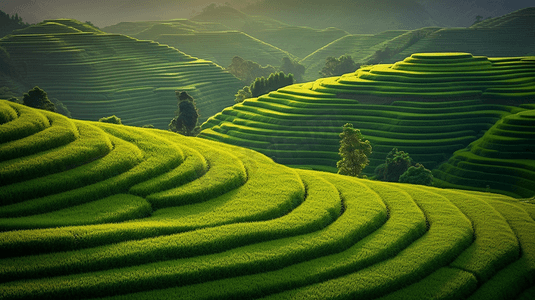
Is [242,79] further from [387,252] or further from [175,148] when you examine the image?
[387,252]

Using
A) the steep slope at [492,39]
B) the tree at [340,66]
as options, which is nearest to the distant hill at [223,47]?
the tree at [340,66]

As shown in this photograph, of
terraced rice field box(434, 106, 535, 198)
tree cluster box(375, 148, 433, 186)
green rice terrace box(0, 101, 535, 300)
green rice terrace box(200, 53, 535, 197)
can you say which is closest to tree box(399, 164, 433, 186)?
tree cluster box(375, 148, 433, 186)

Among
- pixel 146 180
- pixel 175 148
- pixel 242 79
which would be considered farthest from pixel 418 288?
pixel 242 79

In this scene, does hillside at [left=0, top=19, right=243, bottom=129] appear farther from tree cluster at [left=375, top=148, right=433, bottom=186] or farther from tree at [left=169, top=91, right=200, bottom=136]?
tree cluster at [left=375, top=148, right=433, bottom=186]

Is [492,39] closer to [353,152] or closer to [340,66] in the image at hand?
[340,66]

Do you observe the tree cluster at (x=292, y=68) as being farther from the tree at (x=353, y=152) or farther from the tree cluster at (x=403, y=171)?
the tree at (x=353, y=152)

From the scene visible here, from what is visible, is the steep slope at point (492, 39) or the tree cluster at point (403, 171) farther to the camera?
the steep slope at point (492, 39)
